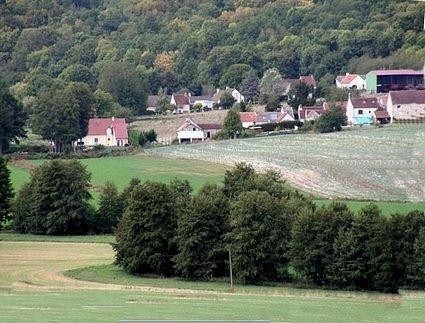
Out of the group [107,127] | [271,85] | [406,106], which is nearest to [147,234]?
[107,127]

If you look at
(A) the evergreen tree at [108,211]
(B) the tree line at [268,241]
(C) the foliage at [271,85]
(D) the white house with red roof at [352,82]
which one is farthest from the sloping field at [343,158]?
(C) the foliage at [271,85]

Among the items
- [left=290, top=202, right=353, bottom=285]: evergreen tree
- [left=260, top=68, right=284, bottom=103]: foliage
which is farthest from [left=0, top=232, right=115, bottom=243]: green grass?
[left=260, top=68, right=284, bottom=103]: foliage

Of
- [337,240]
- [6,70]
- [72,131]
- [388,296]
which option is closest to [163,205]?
[337,240]

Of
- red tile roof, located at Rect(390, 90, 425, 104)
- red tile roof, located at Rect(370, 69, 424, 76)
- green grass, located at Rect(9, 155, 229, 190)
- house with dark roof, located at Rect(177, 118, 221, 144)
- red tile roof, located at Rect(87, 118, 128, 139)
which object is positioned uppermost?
red tile roof, located at Rect(370, 69, 424, 76)

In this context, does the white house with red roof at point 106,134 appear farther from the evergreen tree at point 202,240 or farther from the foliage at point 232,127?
the evergreen tree at point 202,240

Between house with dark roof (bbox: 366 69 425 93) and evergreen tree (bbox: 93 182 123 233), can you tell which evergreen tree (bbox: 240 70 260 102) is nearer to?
house with dark roof (bbox: 366 69 425 93)
